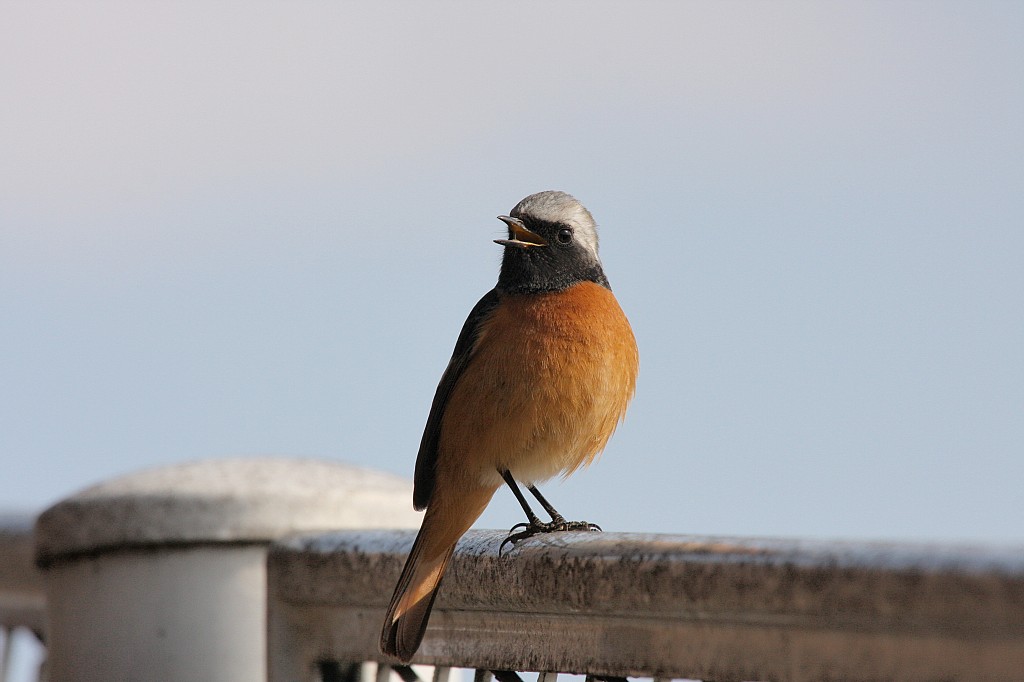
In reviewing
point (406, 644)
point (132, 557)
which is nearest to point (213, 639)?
point (132, 557)

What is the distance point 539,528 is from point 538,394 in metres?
0.57

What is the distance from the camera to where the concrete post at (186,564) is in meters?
3.68

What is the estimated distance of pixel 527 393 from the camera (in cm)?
413

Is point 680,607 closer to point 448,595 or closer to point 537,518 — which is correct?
point 448,595

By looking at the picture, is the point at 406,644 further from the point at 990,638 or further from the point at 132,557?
the point at 990,638

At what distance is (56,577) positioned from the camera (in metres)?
3.94

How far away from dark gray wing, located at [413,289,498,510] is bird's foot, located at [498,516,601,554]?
1.24 ft

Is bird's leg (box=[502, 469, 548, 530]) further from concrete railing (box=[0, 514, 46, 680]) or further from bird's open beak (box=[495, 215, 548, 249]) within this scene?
concrete railing (box=[0, 514, 46, 680])

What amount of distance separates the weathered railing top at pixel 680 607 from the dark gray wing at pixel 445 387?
2.75 feet

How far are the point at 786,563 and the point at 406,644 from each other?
1.15 meters

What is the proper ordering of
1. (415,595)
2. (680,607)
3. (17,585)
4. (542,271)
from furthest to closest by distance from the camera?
(17,585) → (542,271) → (415,595) → (680,607)

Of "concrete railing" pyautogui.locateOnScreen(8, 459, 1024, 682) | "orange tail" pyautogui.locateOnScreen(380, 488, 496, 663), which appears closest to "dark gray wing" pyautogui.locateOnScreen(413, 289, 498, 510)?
"concrete railing" pyautogui.locateOnScreen(8, 459, 1024, 682)

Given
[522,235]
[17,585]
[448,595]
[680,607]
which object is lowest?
[17,585]

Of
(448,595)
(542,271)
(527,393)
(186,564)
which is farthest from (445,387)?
(448,595)
